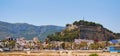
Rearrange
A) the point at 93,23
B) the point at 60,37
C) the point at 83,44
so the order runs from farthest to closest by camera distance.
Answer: the point at 93,23 < the point at 60,37 < the point at 83,44

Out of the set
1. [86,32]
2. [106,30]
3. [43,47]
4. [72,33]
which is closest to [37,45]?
[43,47]

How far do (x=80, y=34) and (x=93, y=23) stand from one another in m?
12.0

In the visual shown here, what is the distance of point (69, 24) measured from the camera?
630 feet

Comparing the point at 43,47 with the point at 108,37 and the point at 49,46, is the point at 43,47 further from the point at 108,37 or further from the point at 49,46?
the point at 108,37

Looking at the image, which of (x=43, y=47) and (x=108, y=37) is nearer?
(x=43, y=47)

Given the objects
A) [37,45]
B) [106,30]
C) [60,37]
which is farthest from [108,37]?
[37,45]

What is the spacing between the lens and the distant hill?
17525 cm

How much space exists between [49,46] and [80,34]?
37.6 metres

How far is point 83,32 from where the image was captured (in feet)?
598

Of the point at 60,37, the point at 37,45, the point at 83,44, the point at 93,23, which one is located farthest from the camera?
the point at 93,23

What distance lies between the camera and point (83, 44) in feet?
472

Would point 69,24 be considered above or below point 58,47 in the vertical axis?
above

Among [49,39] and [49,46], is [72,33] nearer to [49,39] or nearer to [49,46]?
[49,39]

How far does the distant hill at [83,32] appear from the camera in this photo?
175 metres
